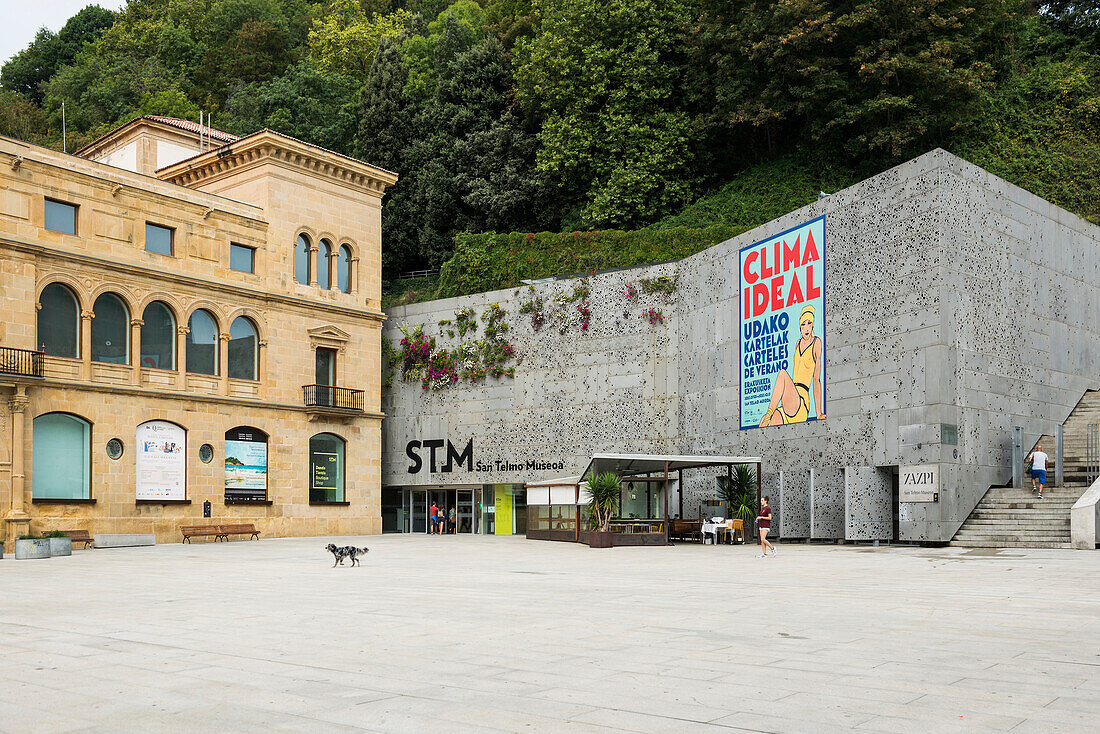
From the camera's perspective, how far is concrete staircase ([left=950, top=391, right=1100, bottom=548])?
2323 cm

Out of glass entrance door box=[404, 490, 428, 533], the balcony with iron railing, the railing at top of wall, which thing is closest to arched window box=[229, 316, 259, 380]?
the balcony with iron railing

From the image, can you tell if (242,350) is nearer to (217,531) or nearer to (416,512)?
(217,531)

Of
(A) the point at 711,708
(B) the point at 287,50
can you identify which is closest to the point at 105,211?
(A) the point at 711,708

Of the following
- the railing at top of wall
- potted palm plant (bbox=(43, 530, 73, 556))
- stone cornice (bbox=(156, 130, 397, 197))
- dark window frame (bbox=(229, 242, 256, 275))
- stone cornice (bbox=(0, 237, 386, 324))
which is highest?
stone cornice (bbox=(156, 130, 397, 197))

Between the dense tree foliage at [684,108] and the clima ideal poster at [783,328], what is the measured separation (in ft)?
30.6

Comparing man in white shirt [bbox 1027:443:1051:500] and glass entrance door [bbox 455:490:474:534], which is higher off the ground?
man in white shirt [bbox 1027:443:1051:500]

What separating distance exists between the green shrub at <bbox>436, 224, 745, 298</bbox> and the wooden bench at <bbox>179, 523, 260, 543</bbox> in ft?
45.5

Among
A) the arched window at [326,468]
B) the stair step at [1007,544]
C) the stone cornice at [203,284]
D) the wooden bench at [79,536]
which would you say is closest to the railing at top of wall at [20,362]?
the stone cornice at [203,284]

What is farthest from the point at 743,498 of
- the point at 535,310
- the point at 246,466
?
the point at 246,466

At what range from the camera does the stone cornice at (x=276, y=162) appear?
132 feet

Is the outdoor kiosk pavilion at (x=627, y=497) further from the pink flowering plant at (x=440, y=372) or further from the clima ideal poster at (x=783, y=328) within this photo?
the pink flowering plant at (x=440, y=372)

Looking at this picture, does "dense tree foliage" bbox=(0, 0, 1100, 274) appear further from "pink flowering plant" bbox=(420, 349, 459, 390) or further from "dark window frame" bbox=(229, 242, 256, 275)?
"dark window frame" bbox=(229, 242, 256, 275)

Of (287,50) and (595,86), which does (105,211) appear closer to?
(595,86)

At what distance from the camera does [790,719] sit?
608 centimetres
